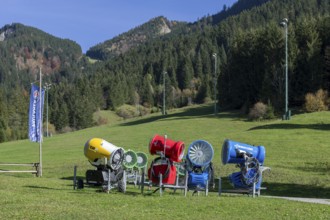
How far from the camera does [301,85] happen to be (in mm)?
64062

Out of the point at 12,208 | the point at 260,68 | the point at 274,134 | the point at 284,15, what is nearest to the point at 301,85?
the point at 260,68

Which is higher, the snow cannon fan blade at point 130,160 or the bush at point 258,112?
the bush at point 258,112

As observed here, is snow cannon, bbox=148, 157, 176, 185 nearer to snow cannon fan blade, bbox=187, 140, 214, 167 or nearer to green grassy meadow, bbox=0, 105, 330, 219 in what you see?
green grassy meadow, bbox=0, 105, 330, 219

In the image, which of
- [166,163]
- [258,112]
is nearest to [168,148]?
[166,163]

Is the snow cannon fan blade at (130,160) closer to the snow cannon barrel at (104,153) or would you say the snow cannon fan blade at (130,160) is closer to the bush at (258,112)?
the snow cannon barrel at (104,153)

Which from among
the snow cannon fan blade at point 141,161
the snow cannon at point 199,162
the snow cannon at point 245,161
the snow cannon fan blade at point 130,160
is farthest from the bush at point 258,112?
the snow cannon at point 199,162

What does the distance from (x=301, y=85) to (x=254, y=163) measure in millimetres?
49868

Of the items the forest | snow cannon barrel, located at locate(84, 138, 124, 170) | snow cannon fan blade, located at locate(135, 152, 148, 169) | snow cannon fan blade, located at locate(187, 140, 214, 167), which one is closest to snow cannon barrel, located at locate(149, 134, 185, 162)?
snow cannon fan blade, located at locate(187, 140, 214, 167)

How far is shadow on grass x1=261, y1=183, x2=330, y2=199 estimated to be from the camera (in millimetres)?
18359

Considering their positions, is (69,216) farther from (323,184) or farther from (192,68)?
(192,68)

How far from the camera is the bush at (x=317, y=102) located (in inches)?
2181

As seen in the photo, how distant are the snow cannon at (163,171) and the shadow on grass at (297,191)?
462 cm

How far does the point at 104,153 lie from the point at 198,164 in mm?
3315

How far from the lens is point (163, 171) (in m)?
16.2
